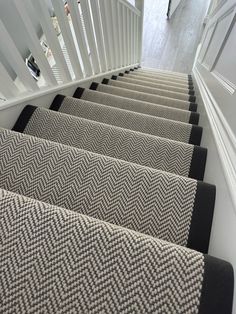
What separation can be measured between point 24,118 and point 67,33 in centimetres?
74

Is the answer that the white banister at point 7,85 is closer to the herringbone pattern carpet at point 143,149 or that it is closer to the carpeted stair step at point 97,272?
the herringbone pattern carpet at point 143,149

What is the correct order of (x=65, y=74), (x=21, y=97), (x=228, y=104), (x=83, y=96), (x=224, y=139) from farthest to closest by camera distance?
(x=83, y=96), (x=65, y=74), (x=21, y=97), (x=228, y=104), (x=224, y=139)

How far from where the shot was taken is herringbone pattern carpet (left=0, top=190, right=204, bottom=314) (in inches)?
22.4

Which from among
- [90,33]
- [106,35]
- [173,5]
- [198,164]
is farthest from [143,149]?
[173,5]

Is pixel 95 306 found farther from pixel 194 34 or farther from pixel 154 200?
pixel 194 34

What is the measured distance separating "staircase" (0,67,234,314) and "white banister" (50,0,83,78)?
0.65 m

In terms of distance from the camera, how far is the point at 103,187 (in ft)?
3.07

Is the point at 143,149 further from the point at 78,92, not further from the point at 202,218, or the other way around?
the point at 78,92

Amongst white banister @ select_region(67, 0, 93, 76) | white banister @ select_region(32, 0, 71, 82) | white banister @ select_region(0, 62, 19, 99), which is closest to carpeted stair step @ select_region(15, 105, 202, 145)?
white banister @ select_region(0, 62, 19, 99)

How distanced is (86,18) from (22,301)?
76.5 inches

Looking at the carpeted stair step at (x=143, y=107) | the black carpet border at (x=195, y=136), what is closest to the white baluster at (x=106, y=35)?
the carpeted stair step at (x=143, y=107)

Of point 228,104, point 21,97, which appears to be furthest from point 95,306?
point 21,97

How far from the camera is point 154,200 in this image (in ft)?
2.96

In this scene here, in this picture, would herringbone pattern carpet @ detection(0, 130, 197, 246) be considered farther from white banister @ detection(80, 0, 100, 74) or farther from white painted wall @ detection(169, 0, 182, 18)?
white painted wall @ detection(169, 0, 182, 18)
